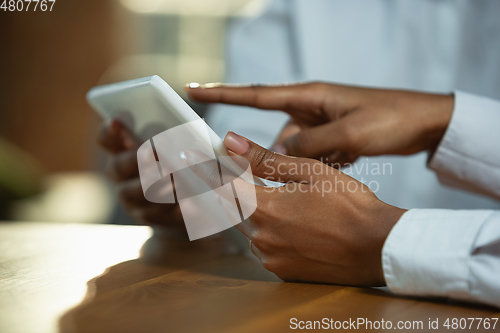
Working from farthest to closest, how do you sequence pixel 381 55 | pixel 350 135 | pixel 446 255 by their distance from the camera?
pixel 381 55
pixel 350 135
pixel 446 255

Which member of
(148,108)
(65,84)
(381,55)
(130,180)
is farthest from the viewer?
(65,84)

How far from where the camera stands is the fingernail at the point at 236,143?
1.08 ft

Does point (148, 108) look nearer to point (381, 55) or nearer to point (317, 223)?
point (317, 223)

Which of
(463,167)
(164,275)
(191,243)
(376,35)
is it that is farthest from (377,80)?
(164,275)

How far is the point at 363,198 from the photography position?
34 cm

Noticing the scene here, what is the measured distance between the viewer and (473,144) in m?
0.58

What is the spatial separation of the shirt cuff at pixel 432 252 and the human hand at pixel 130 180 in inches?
13.8

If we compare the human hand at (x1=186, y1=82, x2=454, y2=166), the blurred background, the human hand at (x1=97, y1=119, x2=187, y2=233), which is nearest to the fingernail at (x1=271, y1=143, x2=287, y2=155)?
the human hand at (x1=186, y1=82, x2=454, y2=166)

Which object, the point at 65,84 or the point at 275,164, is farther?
the point at 65,84

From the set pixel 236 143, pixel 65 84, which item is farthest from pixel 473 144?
pixel 65 84

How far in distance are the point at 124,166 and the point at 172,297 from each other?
1.28ft

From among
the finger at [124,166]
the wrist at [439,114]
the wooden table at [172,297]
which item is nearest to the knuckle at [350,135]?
the wrist at [439,114]

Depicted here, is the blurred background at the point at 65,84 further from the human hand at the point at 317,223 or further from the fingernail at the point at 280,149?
the human hand at the point at 317,223

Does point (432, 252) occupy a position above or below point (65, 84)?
below
